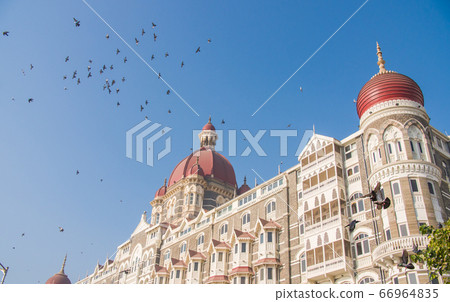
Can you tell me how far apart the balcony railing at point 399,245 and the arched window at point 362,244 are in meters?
2.37

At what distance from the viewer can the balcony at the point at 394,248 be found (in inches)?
1089

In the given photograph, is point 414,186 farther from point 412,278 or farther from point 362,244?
point 412,278

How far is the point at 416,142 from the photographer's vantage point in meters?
32.9

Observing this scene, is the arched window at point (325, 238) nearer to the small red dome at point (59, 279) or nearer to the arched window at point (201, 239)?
the arched window at point (201, 239)

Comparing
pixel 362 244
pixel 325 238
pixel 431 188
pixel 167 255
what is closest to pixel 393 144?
pixel 431 188

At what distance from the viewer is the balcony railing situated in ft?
90.7

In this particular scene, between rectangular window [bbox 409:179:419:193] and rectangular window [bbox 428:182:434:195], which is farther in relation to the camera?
rectangular window [bbox 428:182:434:195]

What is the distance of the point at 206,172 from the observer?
64.1 metres

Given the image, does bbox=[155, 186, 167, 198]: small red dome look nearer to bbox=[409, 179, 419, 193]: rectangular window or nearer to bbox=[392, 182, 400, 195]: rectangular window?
bbox=[392, 182, 400, 195]: rectangular window

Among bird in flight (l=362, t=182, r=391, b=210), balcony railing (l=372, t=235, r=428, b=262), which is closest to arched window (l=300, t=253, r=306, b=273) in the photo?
balcony railing (l=372, t=235, r=428, b=262)

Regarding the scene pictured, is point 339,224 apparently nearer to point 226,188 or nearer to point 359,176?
point 359,176

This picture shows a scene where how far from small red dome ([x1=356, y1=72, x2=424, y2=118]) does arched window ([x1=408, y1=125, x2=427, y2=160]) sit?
105 inches

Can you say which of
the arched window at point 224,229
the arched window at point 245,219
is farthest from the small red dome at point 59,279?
the arched window at point 245,219
